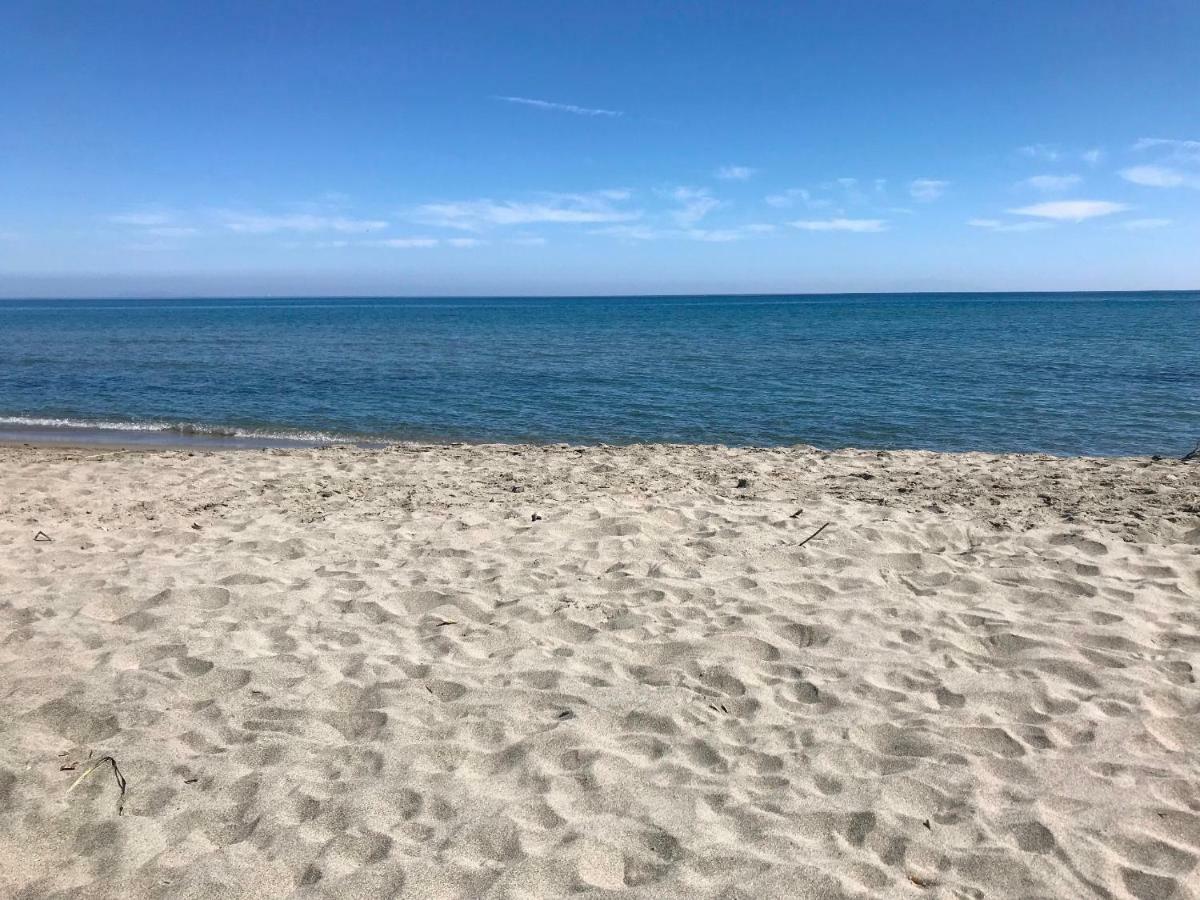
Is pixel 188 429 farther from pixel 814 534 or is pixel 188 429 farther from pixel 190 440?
pixel 814 534

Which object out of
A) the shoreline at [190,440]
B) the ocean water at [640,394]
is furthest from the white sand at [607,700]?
the ocean water at [640,394]

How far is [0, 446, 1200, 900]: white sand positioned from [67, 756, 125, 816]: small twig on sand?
5 cm

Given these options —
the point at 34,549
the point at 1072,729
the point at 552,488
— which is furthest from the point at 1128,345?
the point at 34,549

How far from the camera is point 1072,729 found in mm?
3891

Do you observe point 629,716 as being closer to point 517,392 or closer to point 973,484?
point 973,484

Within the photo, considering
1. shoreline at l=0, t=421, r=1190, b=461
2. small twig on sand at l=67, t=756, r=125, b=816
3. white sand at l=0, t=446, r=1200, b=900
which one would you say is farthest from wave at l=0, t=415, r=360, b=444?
small twig on sand at l=67, t=756, r=125, b=816

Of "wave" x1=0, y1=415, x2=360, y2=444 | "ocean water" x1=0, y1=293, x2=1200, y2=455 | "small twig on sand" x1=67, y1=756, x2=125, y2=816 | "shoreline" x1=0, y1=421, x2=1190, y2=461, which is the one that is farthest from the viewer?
"ocean water" x1=0, y1=293, x2=1200, y2=455

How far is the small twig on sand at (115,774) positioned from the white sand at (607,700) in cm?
5

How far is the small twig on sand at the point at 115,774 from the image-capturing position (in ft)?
11.2

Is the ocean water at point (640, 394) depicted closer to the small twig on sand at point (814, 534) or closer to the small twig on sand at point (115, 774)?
the small twig on sand at point (814, 534)

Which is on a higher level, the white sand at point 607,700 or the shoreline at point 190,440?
the white sand at point 607,700

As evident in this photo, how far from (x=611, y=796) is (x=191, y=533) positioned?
5.07 meters

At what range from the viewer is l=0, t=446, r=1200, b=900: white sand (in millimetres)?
3096

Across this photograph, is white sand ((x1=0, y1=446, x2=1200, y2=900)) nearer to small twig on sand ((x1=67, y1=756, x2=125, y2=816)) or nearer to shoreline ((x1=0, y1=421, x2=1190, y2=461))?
small twig on sand ((x1=67, y1=756, x2=125, y2=816))
